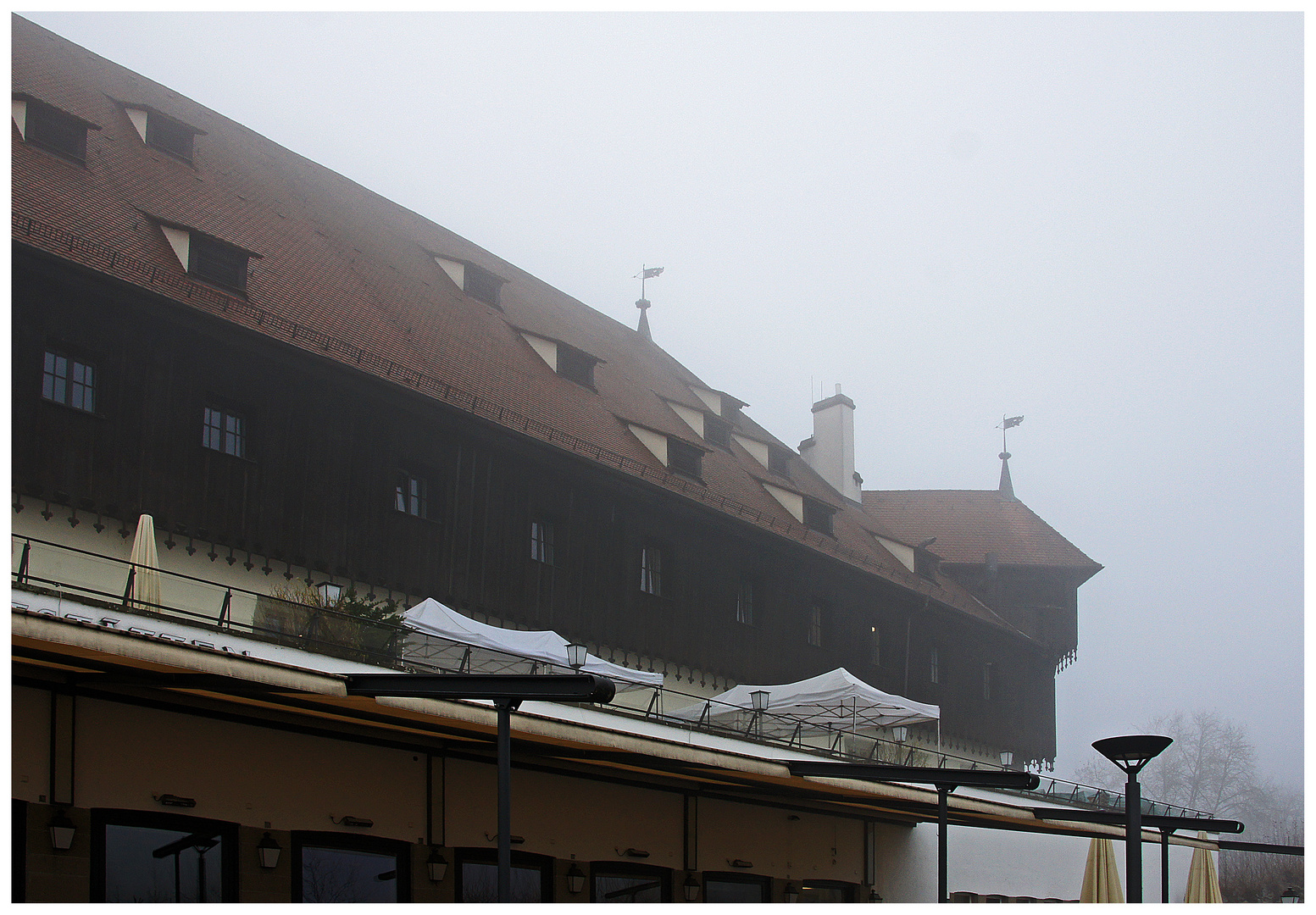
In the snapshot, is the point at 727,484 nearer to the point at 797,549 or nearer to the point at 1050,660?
the point at 797,549

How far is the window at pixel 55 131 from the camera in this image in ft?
63.1

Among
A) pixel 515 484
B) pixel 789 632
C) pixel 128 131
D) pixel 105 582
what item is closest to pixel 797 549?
pixel 789 632

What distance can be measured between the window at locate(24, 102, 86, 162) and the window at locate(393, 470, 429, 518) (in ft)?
20.7

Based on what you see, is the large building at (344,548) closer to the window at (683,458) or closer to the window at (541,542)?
the window at (541,542)

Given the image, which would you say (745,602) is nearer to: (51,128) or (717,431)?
(717,431)

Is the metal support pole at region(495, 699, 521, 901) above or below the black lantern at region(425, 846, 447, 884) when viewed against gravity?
above

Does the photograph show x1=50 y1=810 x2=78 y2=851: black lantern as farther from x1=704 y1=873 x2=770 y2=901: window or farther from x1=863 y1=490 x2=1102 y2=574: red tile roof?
x1=863 y1=490 x2=1102 y2=574: red tile roof

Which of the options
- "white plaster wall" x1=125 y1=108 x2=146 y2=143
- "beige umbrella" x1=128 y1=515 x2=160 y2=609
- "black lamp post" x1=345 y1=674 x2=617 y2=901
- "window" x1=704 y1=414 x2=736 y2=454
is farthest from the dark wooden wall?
Answer: "black lamp post" x1=345 y1=674 x2=617 y2=901

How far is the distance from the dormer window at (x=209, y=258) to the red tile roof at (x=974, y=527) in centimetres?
2519

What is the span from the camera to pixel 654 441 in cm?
2675

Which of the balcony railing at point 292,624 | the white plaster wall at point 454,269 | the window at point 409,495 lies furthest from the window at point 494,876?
the white plaster wall at point 454,269

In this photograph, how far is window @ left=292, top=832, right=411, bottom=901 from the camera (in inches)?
547

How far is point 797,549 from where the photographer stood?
29.2m

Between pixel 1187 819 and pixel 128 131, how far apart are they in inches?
734
